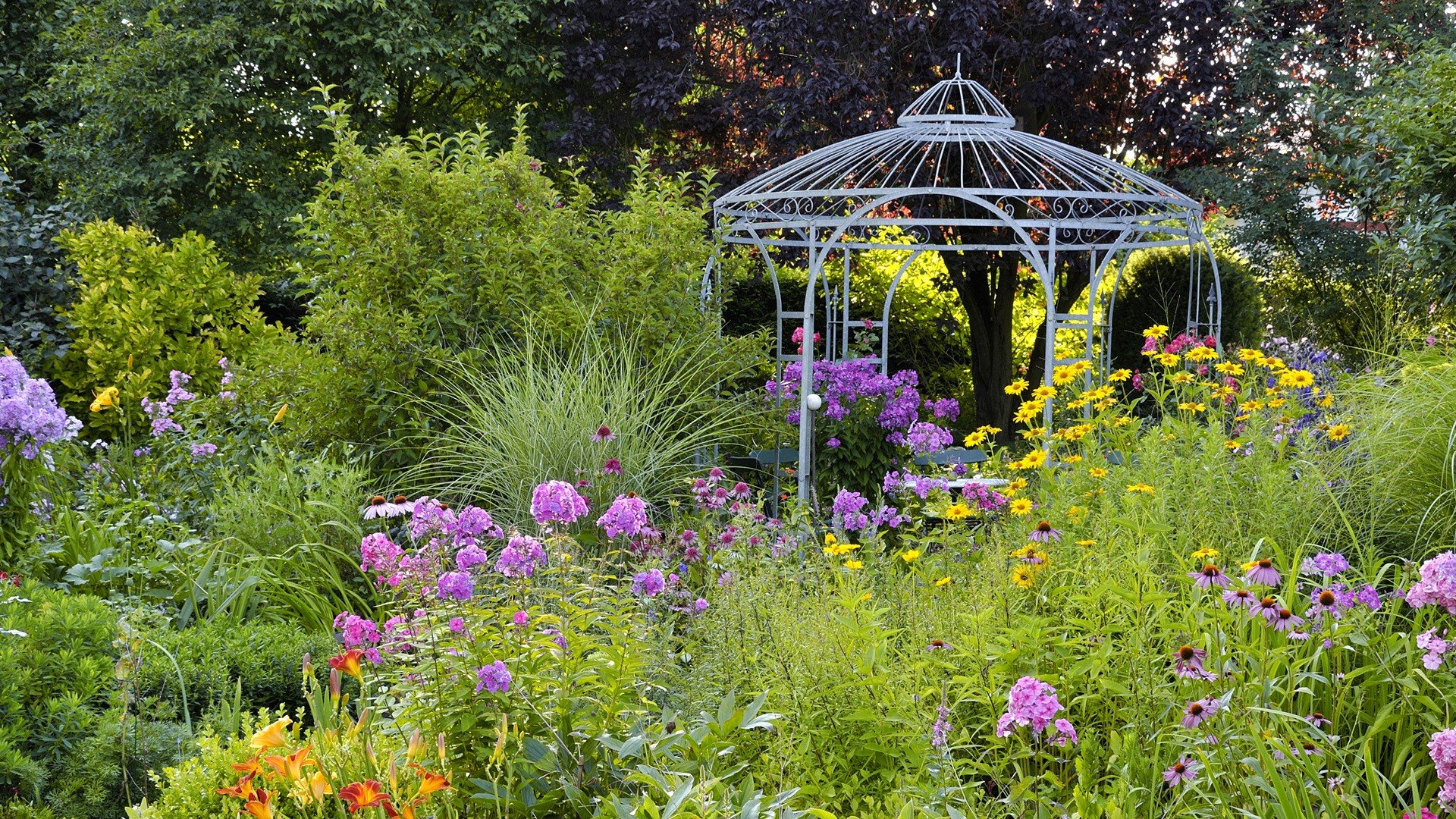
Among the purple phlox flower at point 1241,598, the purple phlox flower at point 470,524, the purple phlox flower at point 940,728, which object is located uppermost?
the purple phlox flower at point 470,524

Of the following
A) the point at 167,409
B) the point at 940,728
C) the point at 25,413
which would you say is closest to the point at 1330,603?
the point at 940,728

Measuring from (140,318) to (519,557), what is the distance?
5913 millimetres

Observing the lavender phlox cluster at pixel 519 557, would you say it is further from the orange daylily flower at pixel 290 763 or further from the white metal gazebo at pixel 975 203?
the white metal gazebo at pixel 975 203

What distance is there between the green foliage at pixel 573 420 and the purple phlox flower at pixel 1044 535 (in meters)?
1.79

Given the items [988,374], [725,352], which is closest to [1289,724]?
[725,352]

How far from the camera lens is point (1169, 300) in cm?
1017

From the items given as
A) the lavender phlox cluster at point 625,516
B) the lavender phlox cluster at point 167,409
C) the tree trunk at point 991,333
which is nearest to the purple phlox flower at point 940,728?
the lavender phlox cluster at point 625,516

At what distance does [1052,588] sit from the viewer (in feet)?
9.10

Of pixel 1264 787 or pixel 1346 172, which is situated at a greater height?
pixel 1346 172

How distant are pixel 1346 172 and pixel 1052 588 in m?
6.05

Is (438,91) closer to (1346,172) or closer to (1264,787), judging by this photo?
(1346,172)

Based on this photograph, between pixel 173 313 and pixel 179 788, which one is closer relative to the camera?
pixel 179 788

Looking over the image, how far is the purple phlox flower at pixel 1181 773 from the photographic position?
77.3 inches

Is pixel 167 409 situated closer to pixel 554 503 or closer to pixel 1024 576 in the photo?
pixel 554 503
